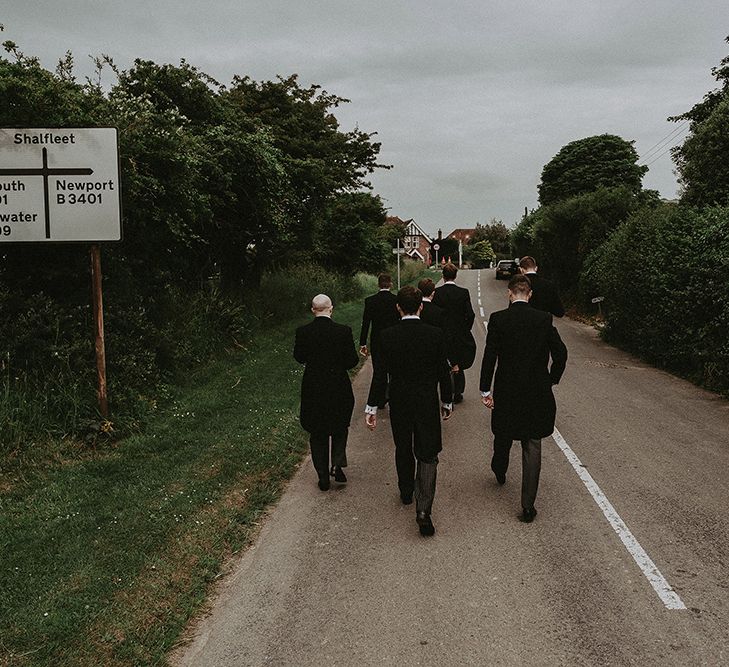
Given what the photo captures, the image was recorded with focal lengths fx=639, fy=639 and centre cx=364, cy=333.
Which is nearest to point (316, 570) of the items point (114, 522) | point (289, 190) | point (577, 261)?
point (114, 522)

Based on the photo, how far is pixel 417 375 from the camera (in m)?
5.42

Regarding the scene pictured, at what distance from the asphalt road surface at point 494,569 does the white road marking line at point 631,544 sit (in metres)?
0.01

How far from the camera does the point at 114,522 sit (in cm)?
550

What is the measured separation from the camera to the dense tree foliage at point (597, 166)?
42875 mm

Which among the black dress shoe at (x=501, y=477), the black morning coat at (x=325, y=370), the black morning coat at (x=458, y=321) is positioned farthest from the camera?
the black morning coat at (x=458, y=321)

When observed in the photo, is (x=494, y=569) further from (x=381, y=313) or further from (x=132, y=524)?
(x=381, y=313)

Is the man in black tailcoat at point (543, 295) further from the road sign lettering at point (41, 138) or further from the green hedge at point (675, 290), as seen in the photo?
the road sign lettering at point (41, 138)

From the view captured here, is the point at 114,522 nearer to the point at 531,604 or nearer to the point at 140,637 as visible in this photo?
the point at 140,637

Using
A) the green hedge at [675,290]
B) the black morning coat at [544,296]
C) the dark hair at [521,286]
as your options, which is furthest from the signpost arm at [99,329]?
the green hedge at [675,290]

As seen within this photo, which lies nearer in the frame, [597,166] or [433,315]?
[433,315]

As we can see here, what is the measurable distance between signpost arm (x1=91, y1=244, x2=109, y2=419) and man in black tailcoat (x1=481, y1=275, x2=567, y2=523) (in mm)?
4914

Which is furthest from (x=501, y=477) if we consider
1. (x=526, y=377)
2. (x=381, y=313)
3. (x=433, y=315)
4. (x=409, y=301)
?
(x=381, y=313)

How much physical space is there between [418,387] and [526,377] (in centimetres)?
100

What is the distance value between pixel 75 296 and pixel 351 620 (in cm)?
701
